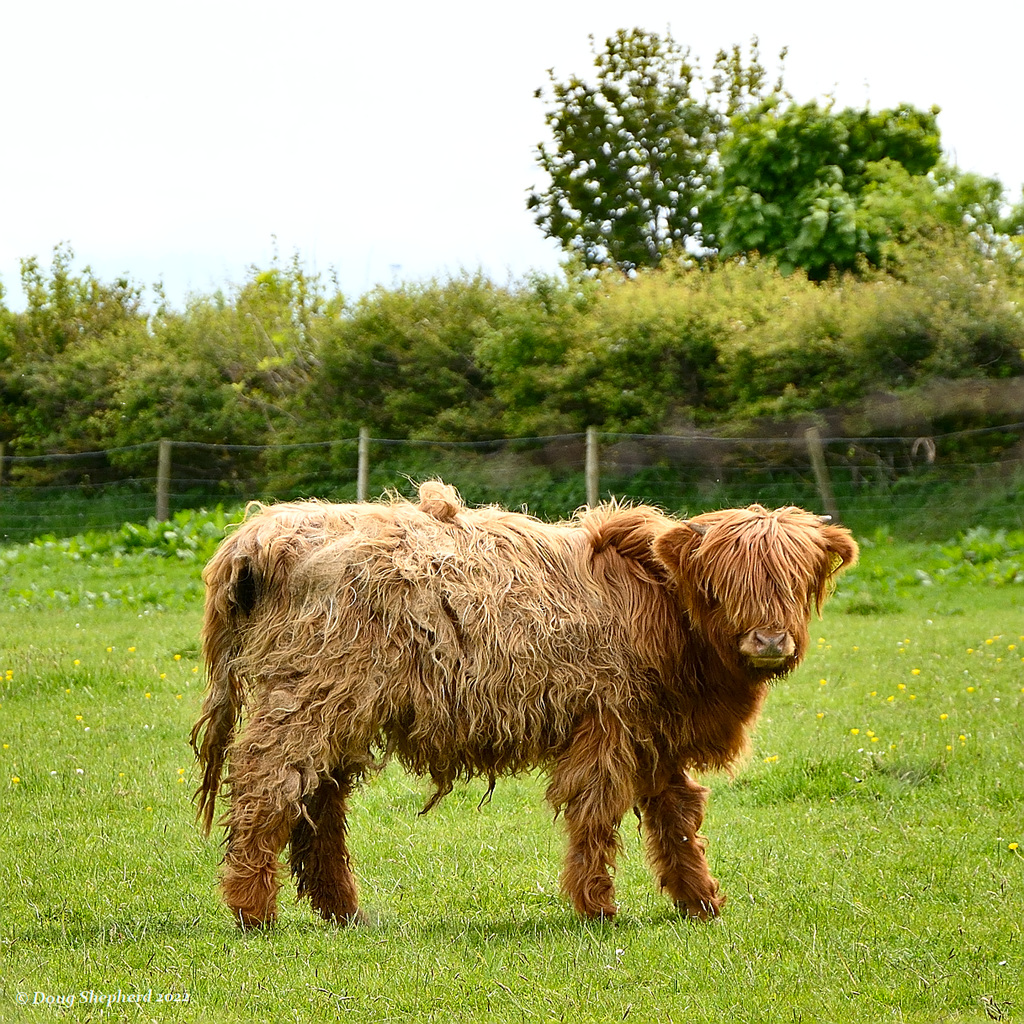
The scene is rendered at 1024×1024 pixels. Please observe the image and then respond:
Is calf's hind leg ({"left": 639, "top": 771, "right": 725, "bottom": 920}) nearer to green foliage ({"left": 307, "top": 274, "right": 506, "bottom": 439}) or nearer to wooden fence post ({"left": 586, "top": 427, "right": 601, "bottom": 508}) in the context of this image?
wooden fence post ({"left": 586, "top": 427, "right": 601, "bottom": 508})

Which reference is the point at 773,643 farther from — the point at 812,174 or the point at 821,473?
the point at 812,174

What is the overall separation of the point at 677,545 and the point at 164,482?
14.1 meters

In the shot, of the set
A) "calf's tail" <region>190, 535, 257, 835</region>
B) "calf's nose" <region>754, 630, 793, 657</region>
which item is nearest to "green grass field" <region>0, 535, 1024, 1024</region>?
"calf's tail" <region>190, 535, 257, 835</region>

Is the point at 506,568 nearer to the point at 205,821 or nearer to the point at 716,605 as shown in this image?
the point at 716,605

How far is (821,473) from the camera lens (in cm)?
1620

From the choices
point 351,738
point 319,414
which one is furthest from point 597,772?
Result: point 319,414

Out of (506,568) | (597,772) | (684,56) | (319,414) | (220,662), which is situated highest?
(684,56)

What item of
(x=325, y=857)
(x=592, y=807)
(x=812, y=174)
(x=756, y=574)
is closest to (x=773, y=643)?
(x=756, y=574)

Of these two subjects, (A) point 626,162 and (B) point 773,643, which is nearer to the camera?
(B) point 773,643

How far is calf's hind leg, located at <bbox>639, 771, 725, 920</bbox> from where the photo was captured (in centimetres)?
558

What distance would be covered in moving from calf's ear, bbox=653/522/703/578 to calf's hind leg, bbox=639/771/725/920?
1007mm

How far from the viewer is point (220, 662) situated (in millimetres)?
5625

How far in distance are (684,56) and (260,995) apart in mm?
28676

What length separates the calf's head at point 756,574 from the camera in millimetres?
5188
